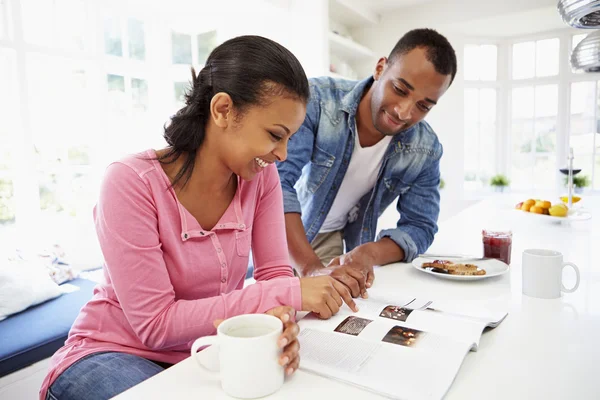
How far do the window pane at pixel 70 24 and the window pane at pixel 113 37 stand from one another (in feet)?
0.64

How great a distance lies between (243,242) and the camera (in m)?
1.05

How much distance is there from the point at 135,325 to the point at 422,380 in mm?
542

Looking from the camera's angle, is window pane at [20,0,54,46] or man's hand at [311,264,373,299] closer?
man's hand at [311,264,373,299]

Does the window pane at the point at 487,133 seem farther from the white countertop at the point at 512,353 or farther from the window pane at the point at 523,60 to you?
the white countertop at the point at 512,353

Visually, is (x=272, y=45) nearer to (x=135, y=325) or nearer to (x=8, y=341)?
(x=135, y=325)

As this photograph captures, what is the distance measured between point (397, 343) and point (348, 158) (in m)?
0.92

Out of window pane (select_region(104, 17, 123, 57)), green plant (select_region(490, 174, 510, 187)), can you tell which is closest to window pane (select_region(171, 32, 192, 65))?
window pane (select_region(104, 17, 123, 57))

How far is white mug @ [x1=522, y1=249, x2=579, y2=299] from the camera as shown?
1.03 meters

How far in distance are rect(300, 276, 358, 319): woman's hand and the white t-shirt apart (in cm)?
78

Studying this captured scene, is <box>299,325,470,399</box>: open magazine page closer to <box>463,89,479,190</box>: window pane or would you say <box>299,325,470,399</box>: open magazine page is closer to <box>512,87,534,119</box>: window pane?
<box>463,89,479,190</box>: window pane

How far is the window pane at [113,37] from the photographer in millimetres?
3266

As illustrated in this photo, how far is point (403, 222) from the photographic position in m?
1.58

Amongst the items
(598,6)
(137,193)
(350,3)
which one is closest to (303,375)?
(137,193)

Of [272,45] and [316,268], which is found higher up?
[272,45]
